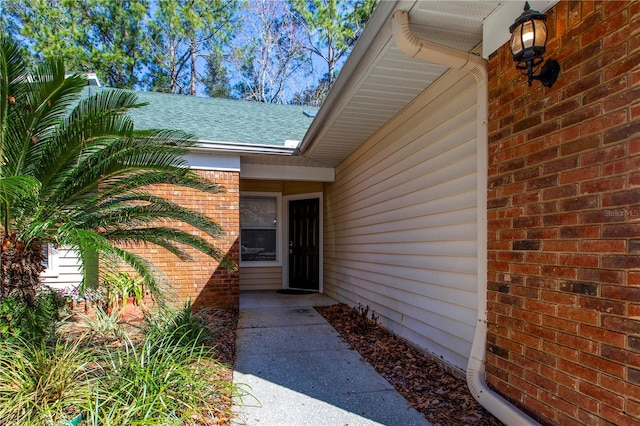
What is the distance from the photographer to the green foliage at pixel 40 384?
2.37 m

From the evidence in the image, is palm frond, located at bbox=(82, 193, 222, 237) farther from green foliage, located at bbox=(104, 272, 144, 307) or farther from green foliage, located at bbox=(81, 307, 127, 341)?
green foliage, located at bbox=(104, 272, 144, 307)

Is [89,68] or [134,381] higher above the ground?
[89,68]

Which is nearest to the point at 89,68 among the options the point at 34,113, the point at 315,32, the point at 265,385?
the point at 315,32

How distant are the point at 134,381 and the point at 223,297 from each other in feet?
12.2

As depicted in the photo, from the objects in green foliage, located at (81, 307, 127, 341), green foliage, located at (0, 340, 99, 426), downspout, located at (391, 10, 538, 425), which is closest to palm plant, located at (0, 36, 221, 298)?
green foliage, located at (0, 340, 99, 426)

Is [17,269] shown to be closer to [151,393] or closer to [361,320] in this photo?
[151,393]

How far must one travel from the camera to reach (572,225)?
218 centimetres

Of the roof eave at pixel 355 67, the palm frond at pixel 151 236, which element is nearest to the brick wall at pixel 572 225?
the roof eave at pixel 355 67

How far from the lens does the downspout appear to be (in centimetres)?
279

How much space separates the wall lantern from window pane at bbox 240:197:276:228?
22.7 feet

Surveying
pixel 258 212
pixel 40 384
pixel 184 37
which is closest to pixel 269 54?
pixel 184 37

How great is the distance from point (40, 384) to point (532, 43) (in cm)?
387

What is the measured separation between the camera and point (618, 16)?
194cm

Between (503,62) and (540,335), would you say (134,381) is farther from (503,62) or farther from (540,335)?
(503,62)
